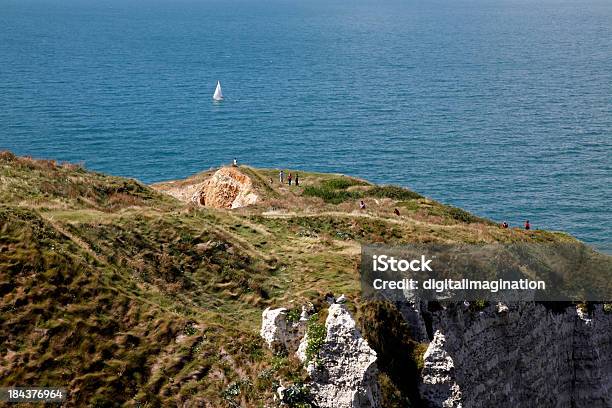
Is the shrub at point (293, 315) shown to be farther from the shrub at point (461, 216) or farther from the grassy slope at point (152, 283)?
the shrub at point (461, 216)

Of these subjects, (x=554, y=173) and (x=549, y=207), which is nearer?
(x=549, y=207)

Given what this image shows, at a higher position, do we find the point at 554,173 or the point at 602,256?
the point at 554,173

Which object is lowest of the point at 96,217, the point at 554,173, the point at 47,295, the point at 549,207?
the point at 47,295

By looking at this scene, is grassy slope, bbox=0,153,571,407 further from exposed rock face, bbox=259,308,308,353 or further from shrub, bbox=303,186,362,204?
shrub, bbox=303,186,362,204

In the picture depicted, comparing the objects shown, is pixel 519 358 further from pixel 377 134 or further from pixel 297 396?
pixel 377 134

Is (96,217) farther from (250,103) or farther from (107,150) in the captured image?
(250,103)

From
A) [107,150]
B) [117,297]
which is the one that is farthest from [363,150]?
[117,297]
